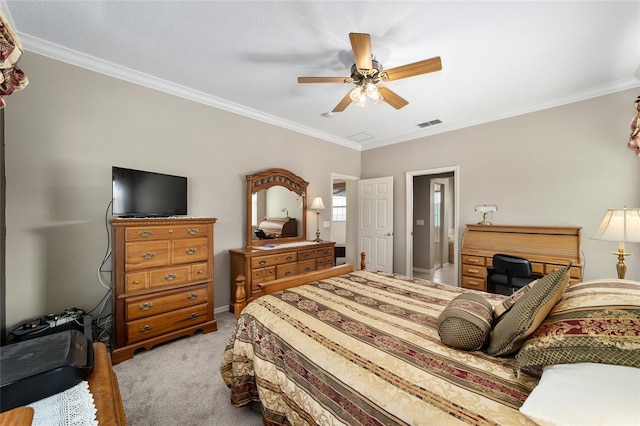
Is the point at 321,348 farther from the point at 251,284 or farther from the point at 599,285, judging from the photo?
the point at 251,284

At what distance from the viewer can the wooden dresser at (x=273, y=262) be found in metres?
3.22

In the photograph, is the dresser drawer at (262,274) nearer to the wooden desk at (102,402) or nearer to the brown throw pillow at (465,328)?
the wooden desk at (102,402)

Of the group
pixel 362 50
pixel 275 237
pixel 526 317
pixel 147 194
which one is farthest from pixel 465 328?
pixel 275 237

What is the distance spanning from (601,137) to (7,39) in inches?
197

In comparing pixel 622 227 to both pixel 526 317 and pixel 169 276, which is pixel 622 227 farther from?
pixel 169 276

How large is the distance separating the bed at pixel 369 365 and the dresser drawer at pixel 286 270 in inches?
62.7

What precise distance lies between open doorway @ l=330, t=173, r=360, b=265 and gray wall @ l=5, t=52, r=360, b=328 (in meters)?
2.93

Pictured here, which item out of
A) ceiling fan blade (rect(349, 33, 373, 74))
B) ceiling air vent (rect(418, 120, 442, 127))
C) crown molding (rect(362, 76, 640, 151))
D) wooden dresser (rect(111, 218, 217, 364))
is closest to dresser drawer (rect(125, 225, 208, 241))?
wooden dresser (rect(111, 218, 217, 364))

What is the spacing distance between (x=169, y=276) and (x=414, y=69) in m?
2.93

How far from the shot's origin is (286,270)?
11.8 feet

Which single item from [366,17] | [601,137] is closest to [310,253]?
[366,17]

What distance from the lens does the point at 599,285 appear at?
122cm

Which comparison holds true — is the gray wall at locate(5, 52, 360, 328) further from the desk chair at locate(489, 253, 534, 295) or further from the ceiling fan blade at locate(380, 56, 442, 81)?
the desk chair at locate(489, 253, 534, 295)

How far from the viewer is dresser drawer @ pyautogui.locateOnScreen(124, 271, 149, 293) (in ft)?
7.38
